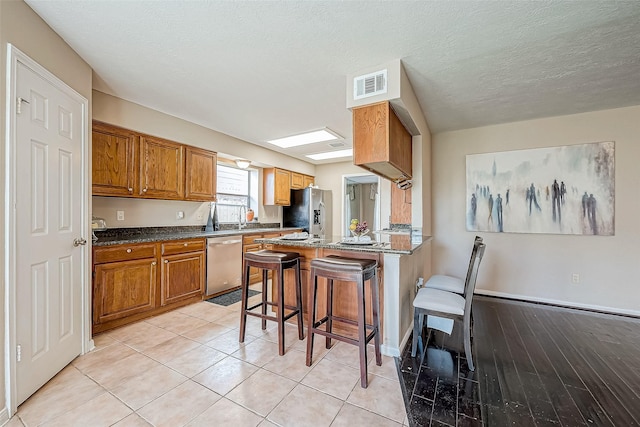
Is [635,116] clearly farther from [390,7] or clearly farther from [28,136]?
[28,136]

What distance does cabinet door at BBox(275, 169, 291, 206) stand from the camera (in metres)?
5.34

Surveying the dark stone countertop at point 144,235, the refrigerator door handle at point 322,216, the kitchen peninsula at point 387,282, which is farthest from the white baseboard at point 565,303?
the dark stone countertop at point 144,235

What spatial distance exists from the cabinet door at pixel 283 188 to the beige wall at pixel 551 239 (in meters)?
2.83

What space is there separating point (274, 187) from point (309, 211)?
0.87m

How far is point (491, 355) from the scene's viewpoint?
219cm

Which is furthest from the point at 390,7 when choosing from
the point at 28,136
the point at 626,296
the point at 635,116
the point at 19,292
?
the point at 626,296

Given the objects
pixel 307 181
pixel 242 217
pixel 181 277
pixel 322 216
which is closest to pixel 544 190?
pixel 322 216

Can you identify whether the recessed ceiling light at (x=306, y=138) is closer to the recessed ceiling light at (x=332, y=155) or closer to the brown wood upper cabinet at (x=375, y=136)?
the recessed ceiling light at (x=332, y=155)

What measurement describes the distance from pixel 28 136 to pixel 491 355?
366 centimetres

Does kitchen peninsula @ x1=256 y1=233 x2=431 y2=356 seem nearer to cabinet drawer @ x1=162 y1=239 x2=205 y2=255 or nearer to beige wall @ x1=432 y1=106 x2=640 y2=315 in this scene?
cabinet drawer @ x1=162 y1=239 x2=205 y2=255

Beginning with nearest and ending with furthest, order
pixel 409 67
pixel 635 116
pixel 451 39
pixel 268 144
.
Answer: pixel 451 39 → pixel 409 67 → pixel 635 116 → pixel 268 144

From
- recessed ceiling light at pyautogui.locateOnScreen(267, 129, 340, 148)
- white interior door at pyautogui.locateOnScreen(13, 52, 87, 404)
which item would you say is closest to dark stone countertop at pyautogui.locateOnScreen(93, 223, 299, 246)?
white interior door at pyautogui.locateOnScreen(13, 52, 87, 404)

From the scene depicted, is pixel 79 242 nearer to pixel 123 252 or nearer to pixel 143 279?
pixel 123 252

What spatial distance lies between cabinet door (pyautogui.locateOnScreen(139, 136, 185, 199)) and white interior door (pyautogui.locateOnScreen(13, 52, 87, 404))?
102 centimetres
